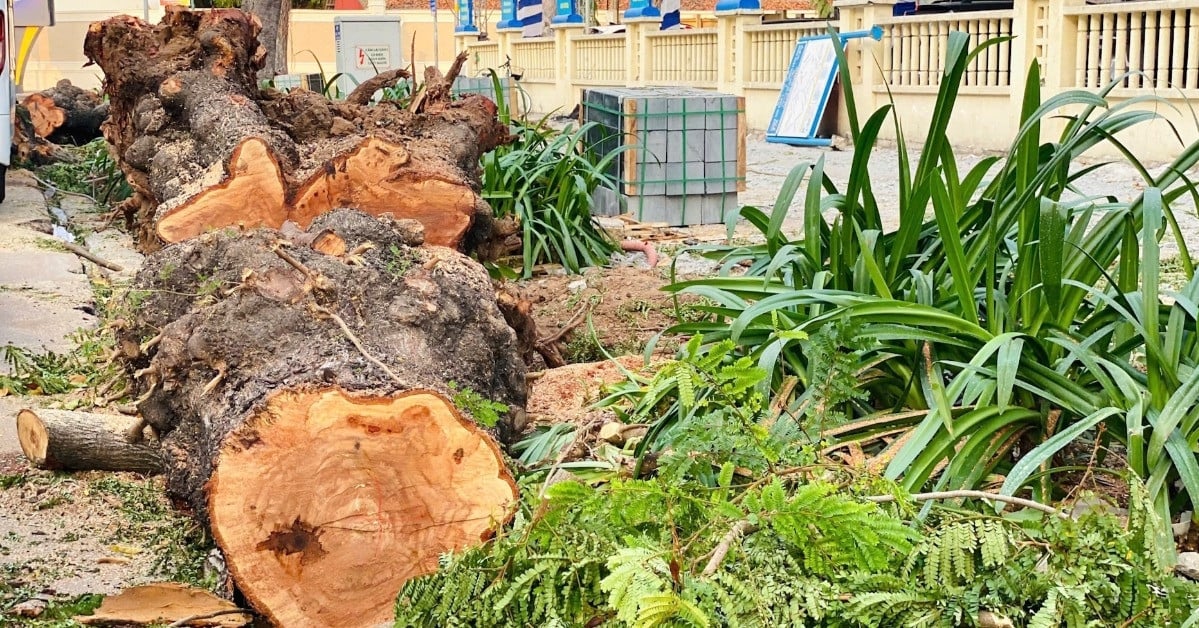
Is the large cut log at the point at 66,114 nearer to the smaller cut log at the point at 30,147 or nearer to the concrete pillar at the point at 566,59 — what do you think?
the smaller cut log at the point at 30,147

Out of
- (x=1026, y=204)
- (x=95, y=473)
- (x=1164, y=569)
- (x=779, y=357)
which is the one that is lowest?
(x=95, y=473)

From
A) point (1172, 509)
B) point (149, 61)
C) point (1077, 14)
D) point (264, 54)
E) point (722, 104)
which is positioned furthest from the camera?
point (1077, 14)

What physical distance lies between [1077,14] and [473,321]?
1058 centimetres

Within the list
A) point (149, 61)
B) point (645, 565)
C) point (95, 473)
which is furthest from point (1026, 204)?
point (149, 61)

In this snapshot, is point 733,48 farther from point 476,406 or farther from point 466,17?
point 476,406

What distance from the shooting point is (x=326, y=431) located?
2.93 metres

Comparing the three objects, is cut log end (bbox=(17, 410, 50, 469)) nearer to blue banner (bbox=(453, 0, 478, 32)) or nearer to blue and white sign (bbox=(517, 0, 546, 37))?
blue and white sign (bbox=(517, 0, 546, 37))

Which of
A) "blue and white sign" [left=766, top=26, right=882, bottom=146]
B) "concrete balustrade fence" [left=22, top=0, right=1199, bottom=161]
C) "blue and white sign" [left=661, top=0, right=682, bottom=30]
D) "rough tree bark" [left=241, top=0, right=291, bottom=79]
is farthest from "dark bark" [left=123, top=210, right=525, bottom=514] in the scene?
"blue and white sign" [left=661, top=0, right=682, bottom=30]

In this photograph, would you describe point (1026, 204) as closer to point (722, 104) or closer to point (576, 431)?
point (576, 431)

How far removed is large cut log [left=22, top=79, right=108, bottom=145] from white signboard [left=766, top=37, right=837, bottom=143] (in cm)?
827

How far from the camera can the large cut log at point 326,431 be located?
291 centimetres

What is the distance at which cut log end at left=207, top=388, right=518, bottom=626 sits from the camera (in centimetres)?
290

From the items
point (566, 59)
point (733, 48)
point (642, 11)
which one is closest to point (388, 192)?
point (733, 48)

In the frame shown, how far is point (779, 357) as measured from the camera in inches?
133
